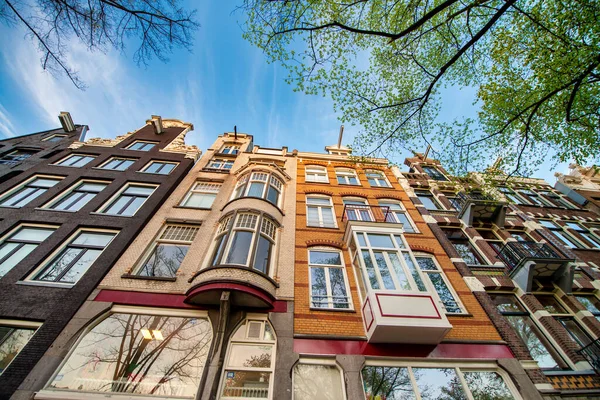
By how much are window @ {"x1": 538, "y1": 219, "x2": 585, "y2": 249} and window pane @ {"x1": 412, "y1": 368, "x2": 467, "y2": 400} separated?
12604 mm

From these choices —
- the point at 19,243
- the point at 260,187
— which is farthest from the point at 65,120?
the point at 260,187

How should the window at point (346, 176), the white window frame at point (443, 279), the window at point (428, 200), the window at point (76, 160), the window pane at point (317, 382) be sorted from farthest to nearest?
the window at point (346, 176), the window at point (428, 200), the window at point (76, 160), the white window frame at point (443, 279), the window pane at point (317, 382)

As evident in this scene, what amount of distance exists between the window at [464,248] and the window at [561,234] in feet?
21.2

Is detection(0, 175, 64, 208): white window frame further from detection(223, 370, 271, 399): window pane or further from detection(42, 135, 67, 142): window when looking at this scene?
detection(223, 370, 271, 399): window pane

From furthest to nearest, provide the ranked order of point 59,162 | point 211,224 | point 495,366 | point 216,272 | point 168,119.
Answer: point 168,119 < point 59,162 < point 211,224 < point 216,272 < point 495,366

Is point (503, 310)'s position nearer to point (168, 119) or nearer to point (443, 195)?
point (443, 195)

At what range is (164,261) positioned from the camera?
9.75 meters

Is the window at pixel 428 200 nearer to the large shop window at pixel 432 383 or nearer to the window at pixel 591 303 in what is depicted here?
the window at pixel 591 303

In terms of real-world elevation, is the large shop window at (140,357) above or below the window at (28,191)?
below

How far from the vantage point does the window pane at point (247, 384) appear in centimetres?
639

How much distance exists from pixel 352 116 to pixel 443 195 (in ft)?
29.8

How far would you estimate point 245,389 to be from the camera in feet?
21.2

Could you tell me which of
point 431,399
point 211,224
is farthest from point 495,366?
point 211,224

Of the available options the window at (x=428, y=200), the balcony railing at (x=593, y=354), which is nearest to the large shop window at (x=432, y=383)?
the balcony railing at (x=593, y=354)
